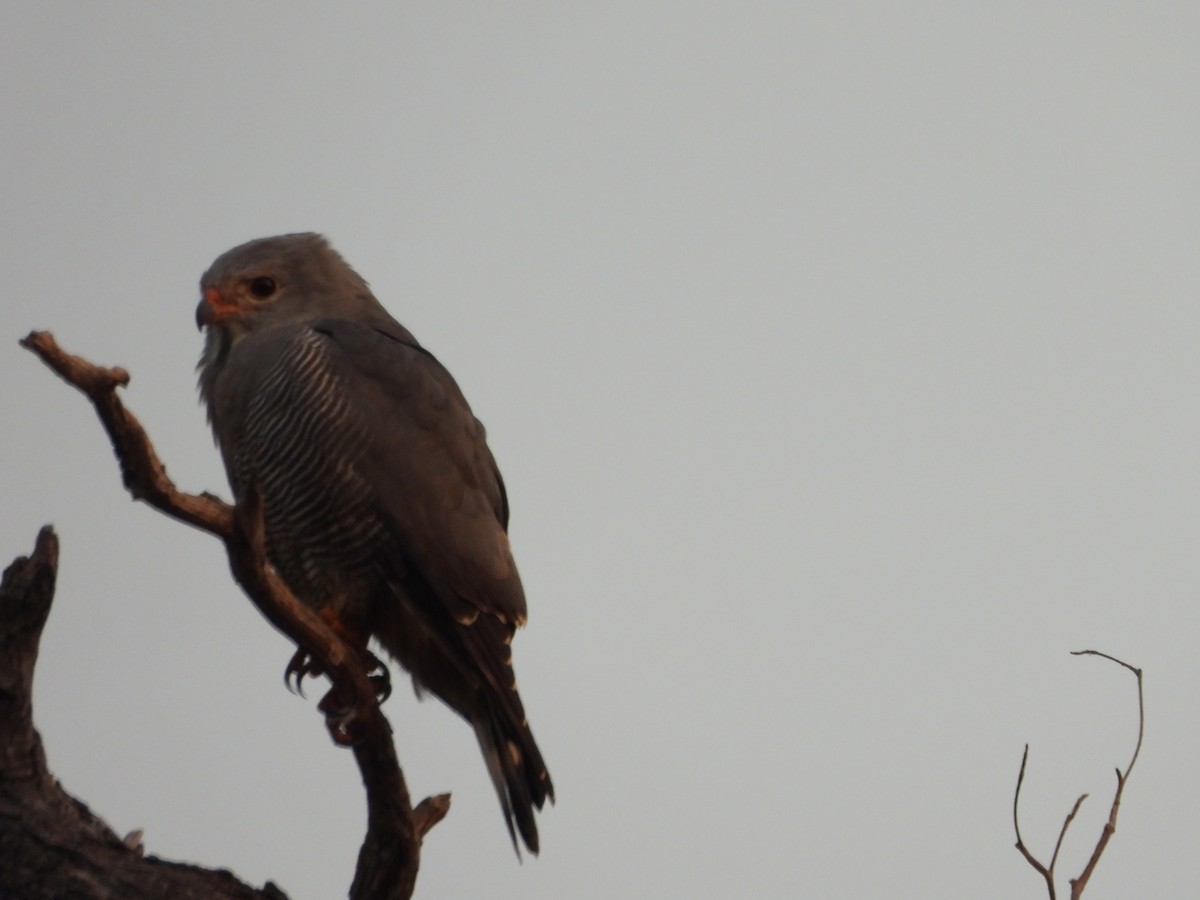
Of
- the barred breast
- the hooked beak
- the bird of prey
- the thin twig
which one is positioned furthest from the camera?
the hooked beak

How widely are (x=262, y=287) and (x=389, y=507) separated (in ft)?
4.04

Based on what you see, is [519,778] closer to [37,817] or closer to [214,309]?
[37,817]

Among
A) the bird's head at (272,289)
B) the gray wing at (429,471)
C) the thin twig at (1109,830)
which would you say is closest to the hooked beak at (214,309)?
the bird's head at (272,289)

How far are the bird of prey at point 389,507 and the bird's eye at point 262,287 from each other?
0.23 metres

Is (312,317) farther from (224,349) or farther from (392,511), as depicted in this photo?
(392,511)

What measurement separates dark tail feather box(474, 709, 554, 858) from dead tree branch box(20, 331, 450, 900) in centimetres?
24

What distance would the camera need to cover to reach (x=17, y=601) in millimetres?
3938

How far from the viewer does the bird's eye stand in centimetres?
578

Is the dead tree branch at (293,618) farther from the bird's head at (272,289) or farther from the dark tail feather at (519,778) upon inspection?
the bird's head at (272,289)

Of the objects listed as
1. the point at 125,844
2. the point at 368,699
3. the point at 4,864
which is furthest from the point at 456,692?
the point at 4,864

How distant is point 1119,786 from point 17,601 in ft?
9.31

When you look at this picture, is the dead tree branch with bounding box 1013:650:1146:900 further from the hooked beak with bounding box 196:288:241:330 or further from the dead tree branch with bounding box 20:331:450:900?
the hooked beak with bounding box 196:288:241:330

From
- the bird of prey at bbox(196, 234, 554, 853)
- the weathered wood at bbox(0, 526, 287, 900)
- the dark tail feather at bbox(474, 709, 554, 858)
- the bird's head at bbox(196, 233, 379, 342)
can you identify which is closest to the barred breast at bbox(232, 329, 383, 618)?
the bird of prey at bbox(196, 234, 554, 853)

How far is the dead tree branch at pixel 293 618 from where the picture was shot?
3564 millimetres
